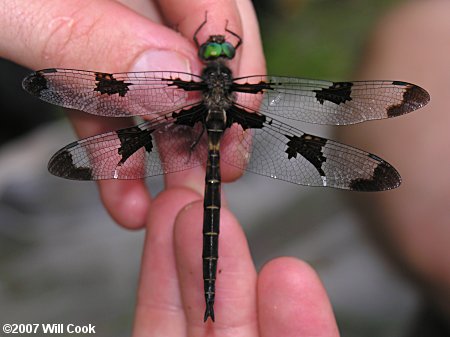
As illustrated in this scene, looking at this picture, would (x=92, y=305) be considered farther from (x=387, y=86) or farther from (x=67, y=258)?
(x=387, y=86)

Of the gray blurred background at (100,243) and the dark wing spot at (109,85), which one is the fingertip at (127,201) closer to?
the dark wing spot at (109,85)

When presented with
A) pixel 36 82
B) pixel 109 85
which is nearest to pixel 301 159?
pixel 109 85

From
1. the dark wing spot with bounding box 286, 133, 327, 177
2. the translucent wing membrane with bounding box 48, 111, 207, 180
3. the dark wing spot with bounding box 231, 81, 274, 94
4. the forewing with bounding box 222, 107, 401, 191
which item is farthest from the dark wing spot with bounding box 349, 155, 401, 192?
the translucent wing membrane with bounding box 48, 111, 207, 180

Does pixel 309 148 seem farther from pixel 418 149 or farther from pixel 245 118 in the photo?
pixel 418 149

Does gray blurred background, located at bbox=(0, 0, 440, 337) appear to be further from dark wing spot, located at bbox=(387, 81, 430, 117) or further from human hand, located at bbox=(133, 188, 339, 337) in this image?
dark wing spot, located at bbox=(387, 81, 430, 117)

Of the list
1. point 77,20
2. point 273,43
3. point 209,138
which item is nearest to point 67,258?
point 209,138
